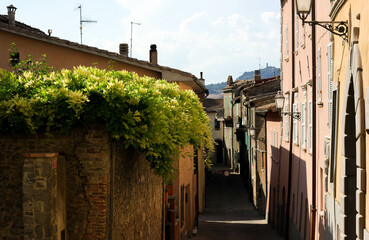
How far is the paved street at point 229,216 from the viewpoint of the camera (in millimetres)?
27125

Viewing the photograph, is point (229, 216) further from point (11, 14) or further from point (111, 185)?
point (111, 185)

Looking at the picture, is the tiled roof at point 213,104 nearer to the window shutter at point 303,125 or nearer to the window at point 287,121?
the window at point 287,121

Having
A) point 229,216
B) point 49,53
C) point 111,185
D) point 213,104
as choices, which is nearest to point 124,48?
point 49,53

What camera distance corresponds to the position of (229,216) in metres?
36.1

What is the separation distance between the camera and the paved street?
2712 cm

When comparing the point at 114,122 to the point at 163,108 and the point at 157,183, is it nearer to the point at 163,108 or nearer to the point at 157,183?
the point at 163,108

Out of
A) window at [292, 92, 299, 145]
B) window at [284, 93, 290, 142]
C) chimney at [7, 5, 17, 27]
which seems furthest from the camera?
window at [284, 93, 290, 142]

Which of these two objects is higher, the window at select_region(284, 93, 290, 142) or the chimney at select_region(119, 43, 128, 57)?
the chimney at select_region(119, 43, 128, 57)

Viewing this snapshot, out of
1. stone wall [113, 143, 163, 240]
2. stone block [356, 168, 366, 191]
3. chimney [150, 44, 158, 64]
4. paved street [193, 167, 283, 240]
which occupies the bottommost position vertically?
paved street [193, 167, 283, 240]

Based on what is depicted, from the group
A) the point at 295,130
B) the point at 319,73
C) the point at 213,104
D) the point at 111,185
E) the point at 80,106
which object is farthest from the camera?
the point at 213,104

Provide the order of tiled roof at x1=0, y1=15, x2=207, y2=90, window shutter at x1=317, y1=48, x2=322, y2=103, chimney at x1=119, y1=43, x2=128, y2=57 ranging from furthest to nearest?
chimney at x1=119, y1=43, x2=128, y2=57, window shutter at x1=317, y1=48, x2=322, y2=103, tiled roof at x1=0, y1=15, x2=207, y2=90

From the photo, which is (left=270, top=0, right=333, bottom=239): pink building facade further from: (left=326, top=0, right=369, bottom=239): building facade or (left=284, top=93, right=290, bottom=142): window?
(left=326, top=0, right=369, bottom=239): building facade

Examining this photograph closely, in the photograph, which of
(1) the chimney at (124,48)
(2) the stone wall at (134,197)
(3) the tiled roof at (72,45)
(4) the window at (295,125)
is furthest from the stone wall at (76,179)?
(1) the chimney at (124,48)

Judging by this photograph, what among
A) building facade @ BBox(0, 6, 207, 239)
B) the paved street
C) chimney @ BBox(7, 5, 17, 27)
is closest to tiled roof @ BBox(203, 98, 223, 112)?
the paved street
